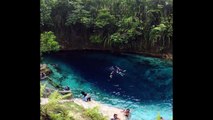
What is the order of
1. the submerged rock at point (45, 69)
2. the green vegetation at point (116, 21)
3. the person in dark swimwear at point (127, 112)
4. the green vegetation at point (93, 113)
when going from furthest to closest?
the green vegetation at point (116, 21), the submerged rock at point (45, 69), the person in dark swimwear at point (127, 112), the green vegetation at point (93, 113)

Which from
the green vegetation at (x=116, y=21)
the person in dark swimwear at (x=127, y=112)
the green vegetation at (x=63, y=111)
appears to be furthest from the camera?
the green vegetation at (x=116, y=21)

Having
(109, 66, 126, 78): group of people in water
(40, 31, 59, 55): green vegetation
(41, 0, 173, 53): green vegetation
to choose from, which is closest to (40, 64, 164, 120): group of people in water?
(109, 66, 126, 78): group of people in water

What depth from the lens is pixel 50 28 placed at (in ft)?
20.6

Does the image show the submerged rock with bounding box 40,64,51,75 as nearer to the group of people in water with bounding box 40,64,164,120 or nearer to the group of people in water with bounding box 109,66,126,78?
the group of people in water with bounding box 40,64,164,120

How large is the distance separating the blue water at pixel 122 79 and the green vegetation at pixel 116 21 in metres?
0.30

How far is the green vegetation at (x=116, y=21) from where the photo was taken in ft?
20.4

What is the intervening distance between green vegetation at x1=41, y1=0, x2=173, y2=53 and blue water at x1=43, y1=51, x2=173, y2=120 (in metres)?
0.30

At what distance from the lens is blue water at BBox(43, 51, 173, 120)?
5.89 m

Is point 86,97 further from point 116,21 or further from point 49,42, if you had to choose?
point 116,21

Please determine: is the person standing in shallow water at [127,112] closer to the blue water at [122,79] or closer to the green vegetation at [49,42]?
the blue water at [122,79]

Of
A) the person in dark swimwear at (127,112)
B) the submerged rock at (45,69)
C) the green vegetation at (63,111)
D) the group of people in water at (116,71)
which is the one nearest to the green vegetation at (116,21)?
the group of people in water at (116,71)

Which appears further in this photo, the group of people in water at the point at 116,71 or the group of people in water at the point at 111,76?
the group of people in water at the point at 116,71
